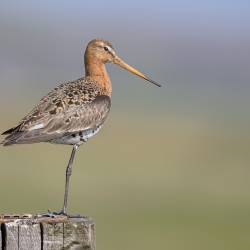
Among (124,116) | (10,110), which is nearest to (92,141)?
(10,110)

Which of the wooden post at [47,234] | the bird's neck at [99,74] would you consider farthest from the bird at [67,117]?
the wooden post at [47,234]

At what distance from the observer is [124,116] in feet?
211

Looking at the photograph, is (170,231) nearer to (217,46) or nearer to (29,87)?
(29,87)

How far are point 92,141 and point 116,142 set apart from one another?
335 cm

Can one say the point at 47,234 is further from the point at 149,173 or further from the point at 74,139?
the point at 149,173

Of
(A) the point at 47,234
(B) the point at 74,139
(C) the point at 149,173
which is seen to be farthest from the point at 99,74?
(C) the point at 149,173

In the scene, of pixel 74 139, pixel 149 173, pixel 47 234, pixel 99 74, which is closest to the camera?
pixel 47 234

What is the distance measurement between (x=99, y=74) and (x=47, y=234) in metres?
4.96

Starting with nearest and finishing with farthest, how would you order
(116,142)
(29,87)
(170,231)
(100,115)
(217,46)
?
1. (100,115)
2. (170,231)
3. (116,142)
4. (29,87)
5. (217,46)

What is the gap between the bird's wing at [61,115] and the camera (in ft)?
37.6

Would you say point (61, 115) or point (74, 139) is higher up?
point (61, 115)

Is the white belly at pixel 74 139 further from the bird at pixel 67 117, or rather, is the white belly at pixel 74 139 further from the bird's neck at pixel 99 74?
the bird's neck at pixel 99 74

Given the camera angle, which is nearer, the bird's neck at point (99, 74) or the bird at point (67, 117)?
the bird at point (67, 117)

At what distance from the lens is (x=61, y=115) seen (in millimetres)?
11852
